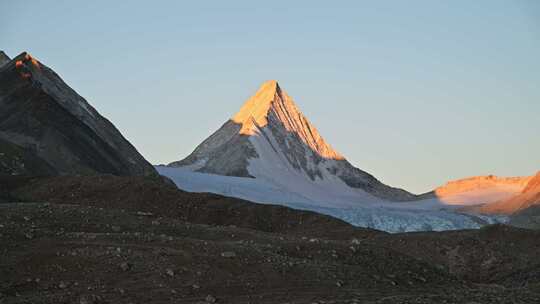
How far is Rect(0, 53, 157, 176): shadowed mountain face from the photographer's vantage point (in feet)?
259

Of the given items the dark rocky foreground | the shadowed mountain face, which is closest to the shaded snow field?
the shadowed mountain face

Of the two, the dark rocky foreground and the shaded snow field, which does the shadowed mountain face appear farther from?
the dark rocky foreground

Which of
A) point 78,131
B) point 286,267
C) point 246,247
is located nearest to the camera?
point 286,267

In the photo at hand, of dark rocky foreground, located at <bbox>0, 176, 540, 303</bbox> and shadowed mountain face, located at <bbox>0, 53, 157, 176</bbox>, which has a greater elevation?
shadowed mountain face, located at <bbox>0, 53, 157, 176</bbox>

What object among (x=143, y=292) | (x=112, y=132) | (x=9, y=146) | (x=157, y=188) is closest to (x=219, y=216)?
(x=157, y=188)

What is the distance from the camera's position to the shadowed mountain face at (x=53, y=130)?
78.9m

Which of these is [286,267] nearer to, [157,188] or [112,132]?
[157,188]

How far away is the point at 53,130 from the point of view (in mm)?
84812

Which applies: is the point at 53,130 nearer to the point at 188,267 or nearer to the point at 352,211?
the point at 352,211

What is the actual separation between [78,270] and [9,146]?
172 feet

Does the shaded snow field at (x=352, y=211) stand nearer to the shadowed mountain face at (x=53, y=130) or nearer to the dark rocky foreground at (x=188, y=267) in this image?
the shadowed mountain face at (x=53, y=130)

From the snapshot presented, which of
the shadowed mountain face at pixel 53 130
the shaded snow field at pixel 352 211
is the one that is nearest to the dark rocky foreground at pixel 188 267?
the shadowed mountain face at pixel 53 130

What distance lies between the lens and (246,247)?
Answer: 24875 mm

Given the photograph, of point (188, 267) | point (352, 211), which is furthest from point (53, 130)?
point (188, 267)
